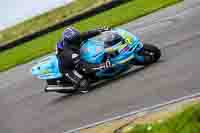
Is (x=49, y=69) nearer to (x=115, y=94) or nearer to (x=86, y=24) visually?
(x=115, y=94)

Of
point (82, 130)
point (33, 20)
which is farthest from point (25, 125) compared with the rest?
point (33, 20)

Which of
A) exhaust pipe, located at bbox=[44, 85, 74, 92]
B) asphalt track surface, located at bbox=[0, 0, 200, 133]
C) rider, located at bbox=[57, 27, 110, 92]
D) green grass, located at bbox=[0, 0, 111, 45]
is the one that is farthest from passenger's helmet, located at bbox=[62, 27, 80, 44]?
green grass, located at bbox=[0, 0, 111, 45]

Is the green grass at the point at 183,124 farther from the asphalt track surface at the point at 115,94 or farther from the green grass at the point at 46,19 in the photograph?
the green grass at the point at 46,19

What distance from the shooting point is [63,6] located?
3456 cm

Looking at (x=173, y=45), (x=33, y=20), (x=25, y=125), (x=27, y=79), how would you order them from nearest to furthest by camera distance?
(x=25, y=125) → (x=173, y=45) → (x=27, y=79) → (x=33, y=20)

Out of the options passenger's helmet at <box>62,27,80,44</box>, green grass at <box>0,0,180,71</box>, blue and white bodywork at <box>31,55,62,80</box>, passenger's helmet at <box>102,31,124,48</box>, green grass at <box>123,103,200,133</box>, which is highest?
green grass at <box>123,103,200,133</box>

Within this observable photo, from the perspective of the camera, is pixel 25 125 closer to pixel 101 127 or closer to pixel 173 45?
pixel 101 127

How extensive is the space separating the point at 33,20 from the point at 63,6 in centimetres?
160

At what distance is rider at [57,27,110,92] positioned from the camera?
50.9ft

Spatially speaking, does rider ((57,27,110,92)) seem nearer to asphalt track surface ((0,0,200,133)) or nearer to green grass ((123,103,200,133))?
asphalt track surface ((0,0,200,133))

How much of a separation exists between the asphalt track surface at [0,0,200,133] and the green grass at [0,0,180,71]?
17.9ft

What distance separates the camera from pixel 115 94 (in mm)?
14031

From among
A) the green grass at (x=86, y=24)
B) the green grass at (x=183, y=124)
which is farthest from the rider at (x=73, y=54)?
the green grass at (x=86, y=24)

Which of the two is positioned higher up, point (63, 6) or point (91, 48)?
point (91, 48)
